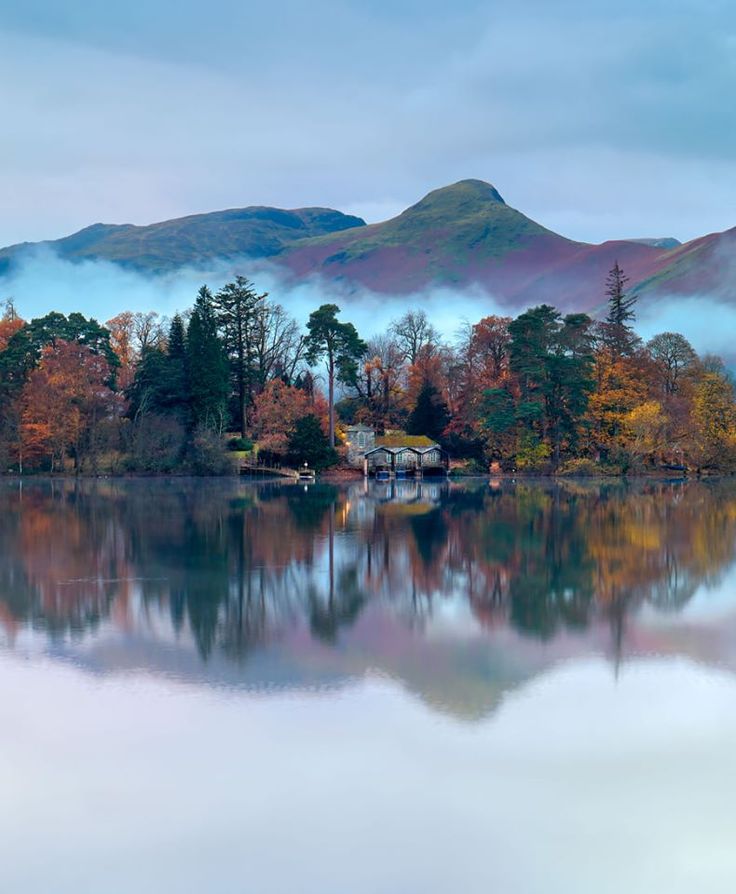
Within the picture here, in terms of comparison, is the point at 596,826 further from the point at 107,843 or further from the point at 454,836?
the point at 107,843

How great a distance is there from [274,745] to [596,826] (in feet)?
10.1

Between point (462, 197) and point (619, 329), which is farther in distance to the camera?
point (462, 197)

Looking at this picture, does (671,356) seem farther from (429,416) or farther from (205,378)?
(205,378)

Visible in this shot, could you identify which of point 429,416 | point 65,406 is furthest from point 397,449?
point 65,406

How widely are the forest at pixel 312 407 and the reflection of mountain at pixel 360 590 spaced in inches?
1174

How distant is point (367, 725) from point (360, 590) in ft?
25.8

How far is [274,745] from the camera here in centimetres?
881

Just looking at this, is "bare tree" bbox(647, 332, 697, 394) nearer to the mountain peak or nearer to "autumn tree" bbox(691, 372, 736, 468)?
"autumn tree" bbox(691, 372, 736, 468)

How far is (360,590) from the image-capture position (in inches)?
678

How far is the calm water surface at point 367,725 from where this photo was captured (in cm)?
672

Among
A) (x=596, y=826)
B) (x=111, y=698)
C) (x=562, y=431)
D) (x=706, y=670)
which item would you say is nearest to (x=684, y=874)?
(x=596, y=826)

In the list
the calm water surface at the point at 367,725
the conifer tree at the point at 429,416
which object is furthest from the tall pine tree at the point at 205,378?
the calm water surface at the point at 367,725

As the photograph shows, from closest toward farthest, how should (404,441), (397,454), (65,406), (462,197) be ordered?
(65,406)
(397,454)
(404,441)
(462,197)

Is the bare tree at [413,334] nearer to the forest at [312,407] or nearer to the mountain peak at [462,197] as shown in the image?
the forest at [312,407]
